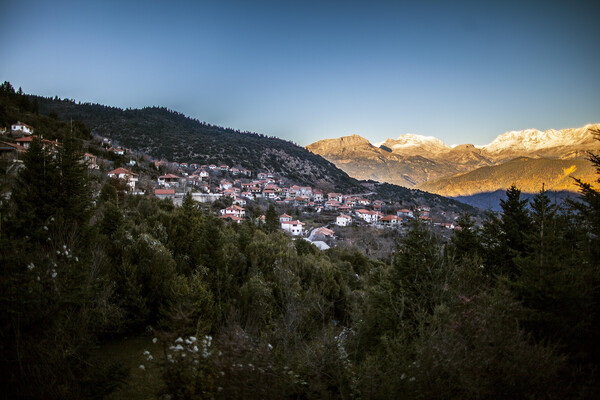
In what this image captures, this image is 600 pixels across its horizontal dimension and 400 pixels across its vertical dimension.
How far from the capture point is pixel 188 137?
380ft

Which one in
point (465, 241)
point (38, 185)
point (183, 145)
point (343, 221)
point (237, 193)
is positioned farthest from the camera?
point (183, 145)

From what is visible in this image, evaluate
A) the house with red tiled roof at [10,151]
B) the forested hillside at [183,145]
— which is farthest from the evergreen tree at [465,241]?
the forested hillside at [183,145]

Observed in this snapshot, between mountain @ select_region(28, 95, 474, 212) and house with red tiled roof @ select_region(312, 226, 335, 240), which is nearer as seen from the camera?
house with red tiled roof @ select_region(312, 226, 335, 240)

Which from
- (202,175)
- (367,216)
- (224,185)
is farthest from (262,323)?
(202,175)

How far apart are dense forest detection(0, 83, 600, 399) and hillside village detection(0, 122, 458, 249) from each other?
16.7 m

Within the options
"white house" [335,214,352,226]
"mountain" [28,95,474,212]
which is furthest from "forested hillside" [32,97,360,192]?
"white house" [335,214,352,226]

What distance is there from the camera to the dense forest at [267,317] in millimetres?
4102

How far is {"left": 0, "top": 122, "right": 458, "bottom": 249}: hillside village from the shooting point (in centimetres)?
3647

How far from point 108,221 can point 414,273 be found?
13107 millimetres

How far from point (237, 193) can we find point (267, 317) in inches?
2303

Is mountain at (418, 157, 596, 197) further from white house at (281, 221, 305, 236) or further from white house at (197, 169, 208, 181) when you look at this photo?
white house at (197, 169, 208, 181)

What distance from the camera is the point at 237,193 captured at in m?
68.2

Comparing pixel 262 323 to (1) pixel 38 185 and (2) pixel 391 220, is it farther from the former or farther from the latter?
(2) pixel 391 220

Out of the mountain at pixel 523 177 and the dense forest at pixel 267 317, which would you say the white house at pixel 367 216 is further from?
the dense forest at pixel 267 317
